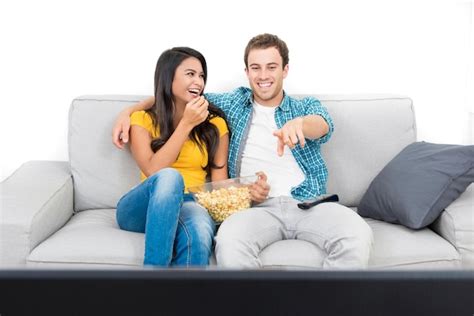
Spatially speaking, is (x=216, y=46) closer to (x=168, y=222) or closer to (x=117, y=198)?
(x=117, y=198)

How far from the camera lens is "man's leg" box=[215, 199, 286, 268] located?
208cm

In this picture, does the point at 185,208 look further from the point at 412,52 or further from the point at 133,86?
the point at 412,52

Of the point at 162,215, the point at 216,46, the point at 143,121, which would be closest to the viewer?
the point at 162,215

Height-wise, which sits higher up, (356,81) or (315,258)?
(356,81)

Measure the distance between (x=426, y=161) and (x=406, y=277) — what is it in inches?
79.6

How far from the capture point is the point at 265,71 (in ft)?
8.29

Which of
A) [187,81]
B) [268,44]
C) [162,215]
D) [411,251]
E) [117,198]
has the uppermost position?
[268,44]

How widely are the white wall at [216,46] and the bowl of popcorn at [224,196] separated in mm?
699

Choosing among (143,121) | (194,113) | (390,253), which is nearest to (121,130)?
(143,121)

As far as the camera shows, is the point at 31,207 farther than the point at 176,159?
No

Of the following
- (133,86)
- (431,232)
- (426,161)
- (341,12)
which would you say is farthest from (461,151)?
(133,86)

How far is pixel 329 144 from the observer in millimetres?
2705

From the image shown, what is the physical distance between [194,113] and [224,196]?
1.03ft

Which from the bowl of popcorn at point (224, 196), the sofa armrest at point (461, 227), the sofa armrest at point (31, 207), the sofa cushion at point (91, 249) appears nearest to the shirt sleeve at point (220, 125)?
the bowl of popcorn at point (224, 196)
